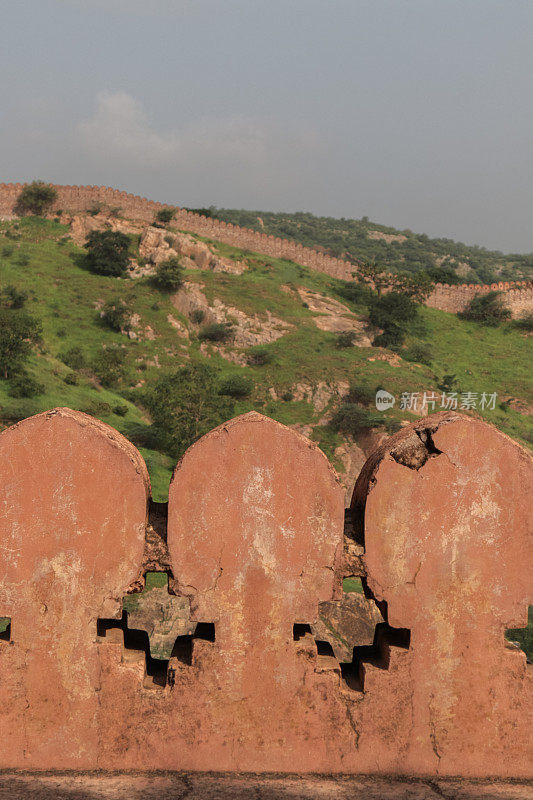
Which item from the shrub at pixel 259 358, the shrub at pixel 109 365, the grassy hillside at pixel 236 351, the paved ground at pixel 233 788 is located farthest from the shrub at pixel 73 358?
the paved ground at pixel 233 788

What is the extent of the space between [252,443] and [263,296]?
37409mm

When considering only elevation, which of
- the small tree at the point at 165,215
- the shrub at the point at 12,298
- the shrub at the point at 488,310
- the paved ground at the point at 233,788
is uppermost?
the small tree at the point at 165,215

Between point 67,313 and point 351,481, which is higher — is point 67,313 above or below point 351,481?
above

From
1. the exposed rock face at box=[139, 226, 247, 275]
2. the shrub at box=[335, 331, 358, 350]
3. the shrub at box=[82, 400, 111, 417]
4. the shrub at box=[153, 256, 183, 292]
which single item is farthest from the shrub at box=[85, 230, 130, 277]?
the shrub at box=[82, 400, 111, 417]

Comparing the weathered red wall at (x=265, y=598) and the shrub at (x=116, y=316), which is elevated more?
the shrub at (x=116, y=316)

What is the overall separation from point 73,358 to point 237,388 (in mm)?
8589

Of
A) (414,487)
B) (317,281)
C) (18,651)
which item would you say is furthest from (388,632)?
(317,281)

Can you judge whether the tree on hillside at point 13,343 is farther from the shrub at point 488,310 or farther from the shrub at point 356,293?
the shrub at point 488,310

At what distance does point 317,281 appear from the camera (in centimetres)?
4609

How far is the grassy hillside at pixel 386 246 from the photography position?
259ft

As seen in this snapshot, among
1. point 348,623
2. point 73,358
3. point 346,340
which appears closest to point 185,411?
point 73,358

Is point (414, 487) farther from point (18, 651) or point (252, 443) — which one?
point (18, 651)

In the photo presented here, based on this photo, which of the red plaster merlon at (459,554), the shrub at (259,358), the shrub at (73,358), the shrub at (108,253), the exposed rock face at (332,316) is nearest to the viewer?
the red plaster merlon at (459,554)

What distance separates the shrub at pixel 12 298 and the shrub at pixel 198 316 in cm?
980
